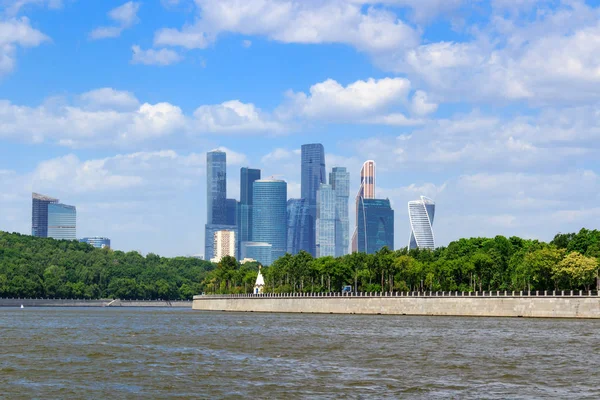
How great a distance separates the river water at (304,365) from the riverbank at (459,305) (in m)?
30.2

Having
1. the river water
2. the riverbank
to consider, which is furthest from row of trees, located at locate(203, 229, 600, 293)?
the river water

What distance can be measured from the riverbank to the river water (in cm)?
3017

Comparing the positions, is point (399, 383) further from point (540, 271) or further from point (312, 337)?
point (540, 271)

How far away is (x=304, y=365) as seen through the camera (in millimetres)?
60188

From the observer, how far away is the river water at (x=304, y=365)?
47.7 m

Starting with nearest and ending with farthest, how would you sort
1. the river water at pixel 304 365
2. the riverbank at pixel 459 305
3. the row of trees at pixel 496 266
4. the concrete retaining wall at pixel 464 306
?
the river water at pixel 304 365, the concrete retaining wall at pixel 464 306, the riverbank at pixel 459 305, the row of trees at pixel 496 266

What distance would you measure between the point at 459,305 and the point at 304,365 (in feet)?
287

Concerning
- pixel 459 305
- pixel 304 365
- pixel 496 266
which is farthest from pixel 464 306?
pixel 304 365

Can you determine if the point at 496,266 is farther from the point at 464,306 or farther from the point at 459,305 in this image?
the point at 464,306

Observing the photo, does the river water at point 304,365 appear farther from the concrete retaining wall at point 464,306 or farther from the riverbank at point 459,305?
the riverbank at point 459,305

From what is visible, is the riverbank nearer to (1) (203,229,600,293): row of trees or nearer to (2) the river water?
(1) (203,229,600,293): row of trees

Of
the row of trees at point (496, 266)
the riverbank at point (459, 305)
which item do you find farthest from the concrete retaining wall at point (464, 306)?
the row of trees at point (496, 266)

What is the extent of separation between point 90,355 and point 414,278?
403ft

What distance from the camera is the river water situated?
47688 mm
